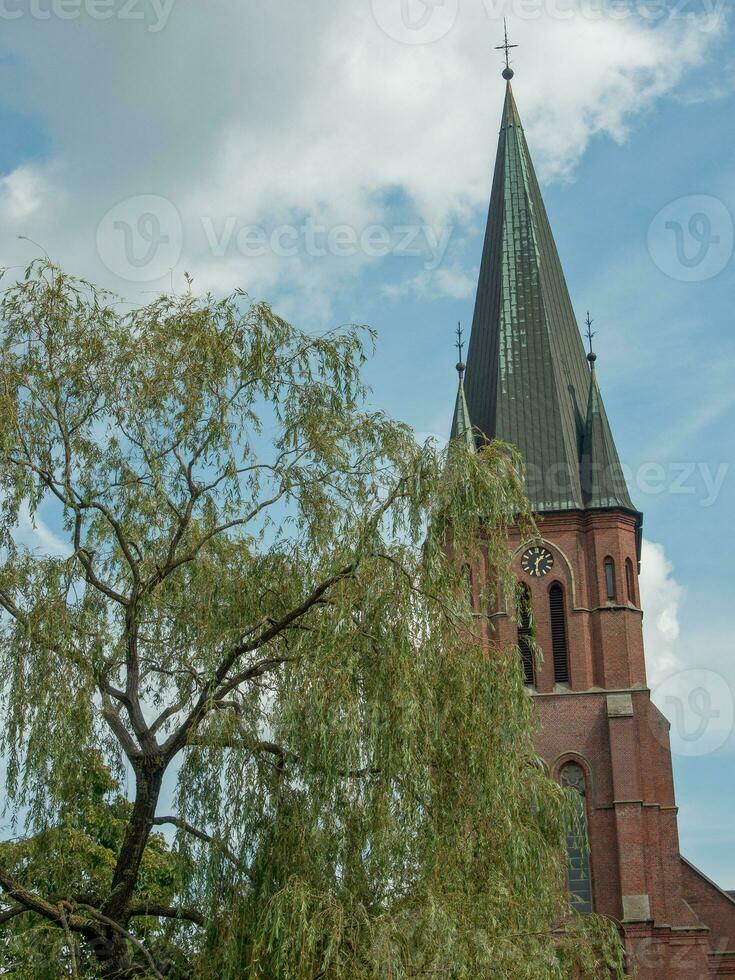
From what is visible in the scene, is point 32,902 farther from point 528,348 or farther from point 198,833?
point 528,348

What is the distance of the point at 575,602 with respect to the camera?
40.7 meters

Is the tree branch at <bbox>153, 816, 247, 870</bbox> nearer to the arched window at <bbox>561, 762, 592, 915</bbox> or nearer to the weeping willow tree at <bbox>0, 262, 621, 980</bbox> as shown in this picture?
the weeping willow tree at <bbox>0, 262, 621, 980</bbox>

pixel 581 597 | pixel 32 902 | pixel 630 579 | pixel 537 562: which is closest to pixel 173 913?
pixel 32 902

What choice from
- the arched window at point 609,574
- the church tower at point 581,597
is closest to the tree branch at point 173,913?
the church tower at point 581,597

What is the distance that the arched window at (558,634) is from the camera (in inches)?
1581

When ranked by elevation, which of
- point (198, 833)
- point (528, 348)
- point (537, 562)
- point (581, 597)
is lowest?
point (198, 833)

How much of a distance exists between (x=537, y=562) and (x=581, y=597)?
5.63 feet

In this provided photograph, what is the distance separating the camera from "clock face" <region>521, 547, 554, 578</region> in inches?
1629

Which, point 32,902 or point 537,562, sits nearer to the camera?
point 32,902

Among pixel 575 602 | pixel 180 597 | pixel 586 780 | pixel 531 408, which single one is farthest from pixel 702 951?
pixel 180 597

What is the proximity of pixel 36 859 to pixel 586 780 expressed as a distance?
24135 mm

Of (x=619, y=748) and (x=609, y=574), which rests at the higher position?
(x=609, y=574)

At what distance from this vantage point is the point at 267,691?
1648cm

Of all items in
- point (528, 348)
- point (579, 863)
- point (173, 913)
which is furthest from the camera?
point (528, 348)
